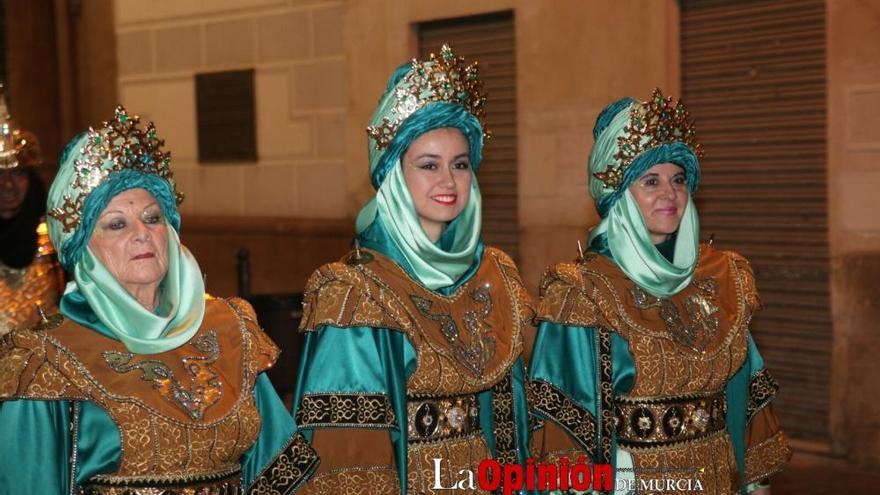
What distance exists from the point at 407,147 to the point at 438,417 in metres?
0.88

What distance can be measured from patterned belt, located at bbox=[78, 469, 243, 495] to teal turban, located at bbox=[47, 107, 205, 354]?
1.20ft

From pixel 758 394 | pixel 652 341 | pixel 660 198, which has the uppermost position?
pixel 660 198

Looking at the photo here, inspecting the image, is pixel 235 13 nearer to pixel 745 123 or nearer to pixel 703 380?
pixel 745 123

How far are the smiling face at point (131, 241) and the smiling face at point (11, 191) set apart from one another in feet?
11.5

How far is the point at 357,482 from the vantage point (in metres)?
4.28

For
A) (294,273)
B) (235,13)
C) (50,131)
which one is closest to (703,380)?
(294,273)

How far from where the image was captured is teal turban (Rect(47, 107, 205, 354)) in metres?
4.00

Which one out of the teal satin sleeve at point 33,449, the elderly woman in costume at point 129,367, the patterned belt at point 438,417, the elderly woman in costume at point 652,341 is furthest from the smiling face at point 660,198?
the teal satin sleeve at point 33,449

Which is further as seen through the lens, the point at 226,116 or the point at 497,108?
the point at 226,116

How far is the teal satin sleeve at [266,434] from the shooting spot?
422 cm

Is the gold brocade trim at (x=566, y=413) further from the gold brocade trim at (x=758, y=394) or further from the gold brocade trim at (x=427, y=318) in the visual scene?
the gold brocade trim at (x=758, y=394)

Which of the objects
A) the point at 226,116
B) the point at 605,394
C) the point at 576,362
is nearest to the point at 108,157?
the point at 576,362

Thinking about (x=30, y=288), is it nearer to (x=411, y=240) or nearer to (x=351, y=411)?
(x=411, y=240)

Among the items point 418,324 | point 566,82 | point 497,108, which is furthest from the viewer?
point 497,108
